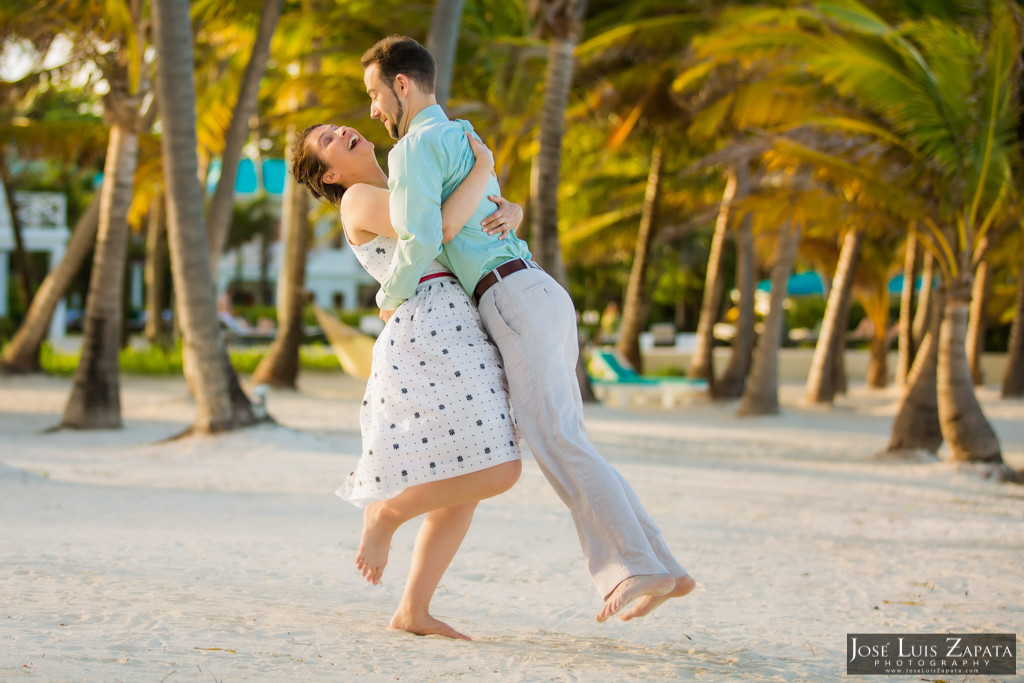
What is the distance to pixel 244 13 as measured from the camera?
39.2 feet

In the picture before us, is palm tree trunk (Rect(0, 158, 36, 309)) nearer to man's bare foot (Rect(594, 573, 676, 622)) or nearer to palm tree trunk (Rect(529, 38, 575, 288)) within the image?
palm tree trunk (Rect(529, 38, 575, 288))

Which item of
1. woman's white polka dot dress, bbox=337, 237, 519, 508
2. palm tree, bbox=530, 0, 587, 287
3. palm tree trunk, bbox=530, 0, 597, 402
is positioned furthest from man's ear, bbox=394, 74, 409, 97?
palm tree, bbox=530, 0, 587, 287

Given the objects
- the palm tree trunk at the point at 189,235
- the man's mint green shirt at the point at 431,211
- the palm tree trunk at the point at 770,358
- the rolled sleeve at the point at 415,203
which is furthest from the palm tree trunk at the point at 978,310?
the rolled sleeve at the point at 415,203

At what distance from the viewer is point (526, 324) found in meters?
2.64

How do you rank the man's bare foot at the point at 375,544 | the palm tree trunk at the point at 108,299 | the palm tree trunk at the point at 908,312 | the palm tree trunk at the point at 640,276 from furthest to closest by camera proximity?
the palm tree trunk at the point at 640,276, the palm tree trunk at the point at 908,312, the palm tree trunk at the point at 108,299, the man's bare foot at the point at 375,544

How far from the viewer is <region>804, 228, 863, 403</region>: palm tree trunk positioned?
13.7 metres

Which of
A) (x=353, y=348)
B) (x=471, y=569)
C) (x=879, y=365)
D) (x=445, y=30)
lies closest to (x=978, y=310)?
(x=879, y=365)

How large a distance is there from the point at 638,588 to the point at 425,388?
2.49 feet

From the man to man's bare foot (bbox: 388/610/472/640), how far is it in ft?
2.22

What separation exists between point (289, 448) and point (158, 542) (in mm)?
3758

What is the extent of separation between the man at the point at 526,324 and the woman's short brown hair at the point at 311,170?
0.26 meters

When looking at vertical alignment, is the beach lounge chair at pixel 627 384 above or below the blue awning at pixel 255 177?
below

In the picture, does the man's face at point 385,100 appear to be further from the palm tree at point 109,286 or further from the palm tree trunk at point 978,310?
the palm tree trunk at point 978,310

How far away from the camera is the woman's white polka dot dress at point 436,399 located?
8.85ft
